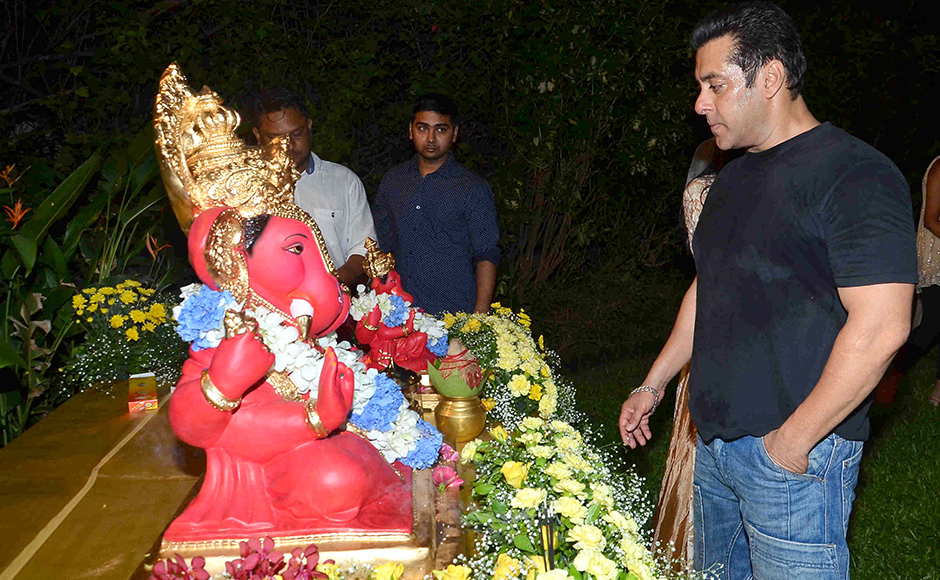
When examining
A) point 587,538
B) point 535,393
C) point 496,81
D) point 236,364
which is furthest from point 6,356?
point 496,81

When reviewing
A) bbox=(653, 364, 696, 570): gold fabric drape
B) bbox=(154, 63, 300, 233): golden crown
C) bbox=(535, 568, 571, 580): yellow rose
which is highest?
bbox=(154, 63, 300, 233): golden crown

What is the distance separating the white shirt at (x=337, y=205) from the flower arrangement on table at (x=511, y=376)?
0.97 m

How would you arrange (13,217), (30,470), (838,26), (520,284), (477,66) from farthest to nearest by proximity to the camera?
1. (838,26)
2. (520,284)
3. (477,66)
4. (13,217)
5. (30,470)

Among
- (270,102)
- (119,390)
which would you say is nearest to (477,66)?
(270,102)

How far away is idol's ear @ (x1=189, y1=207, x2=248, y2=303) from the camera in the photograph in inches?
70.0

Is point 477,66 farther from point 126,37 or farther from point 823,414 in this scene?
point 823,414

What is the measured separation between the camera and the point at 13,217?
3863 mm

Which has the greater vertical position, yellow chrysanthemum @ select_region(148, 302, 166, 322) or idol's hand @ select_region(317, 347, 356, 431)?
idol's hand @ select_region(317, 347, 356, 431)

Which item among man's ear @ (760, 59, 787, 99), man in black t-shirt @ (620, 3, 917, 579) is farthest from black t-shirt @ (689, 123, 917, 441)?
man's ear @ (760, 59, 787, 99)

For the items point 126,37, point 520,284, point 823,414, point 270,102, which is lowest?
point 520,284

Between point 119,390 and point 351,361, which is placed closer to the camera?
point 351,361

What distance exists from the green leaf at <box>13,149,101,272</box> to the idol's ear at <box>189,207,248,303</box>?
2.35m

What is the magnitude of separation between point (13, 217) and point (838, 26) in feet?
25.7

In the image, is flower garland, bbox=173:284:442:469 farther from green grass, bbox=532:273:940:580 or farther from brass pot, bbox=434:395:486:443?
green grass, bbox=532:273:940:580
